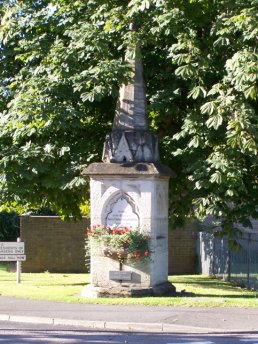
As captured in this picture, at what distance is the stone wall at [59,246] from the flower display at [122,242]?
10.9 metres

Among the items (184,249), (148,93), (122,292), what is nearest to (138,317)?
(122,292)

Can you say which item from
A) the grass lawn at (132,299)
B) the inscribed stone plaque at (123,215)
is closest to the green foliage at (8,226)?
the grass lawn at (132,299)

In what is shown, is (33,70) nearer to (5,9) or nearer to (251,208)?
(5,9)

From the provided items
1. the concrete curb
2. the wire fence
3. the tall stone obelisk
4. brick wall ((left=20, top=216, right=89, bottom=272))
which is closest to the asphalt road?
the concrete curb

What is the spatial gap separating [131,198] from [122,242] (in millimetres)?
982

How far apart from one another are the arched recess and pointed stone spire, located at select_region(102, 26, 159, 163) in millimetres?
826

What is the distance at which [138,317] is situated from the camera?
42.1 ft

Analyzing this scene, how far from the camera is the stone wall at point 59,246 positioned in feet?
88.4

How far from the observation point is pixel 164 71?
18.6 meters

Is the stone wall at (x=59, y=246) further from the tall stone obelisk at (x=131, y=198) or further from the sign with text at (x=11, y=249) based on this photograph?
the tall stone obelisk at (x=131, y=198)

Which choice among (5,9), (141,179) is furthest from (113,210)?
(5,9)

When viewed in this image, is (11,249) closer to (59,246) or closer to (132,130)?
(132,130)

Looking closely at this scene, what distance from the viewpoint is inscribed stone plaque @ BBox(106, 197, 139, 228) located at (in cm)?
1612

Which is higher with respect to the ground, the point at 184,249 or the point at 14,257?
the point at 184,249
